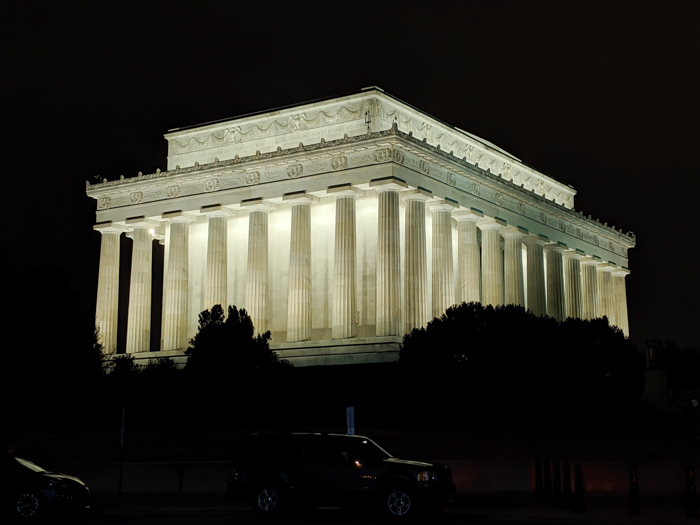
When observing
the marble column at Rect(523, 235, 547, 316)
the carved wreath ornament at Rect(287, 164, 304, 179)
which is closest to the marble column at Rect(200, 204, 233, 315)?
the carved wreath ornament at Rect(287, 164, 304, 179)

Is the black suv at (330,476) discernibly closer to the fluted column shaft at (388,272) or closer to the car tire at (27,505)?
the car tire at (27,505)

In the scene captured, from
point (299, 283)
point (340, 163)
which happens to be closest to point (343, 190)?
point (340, 163)

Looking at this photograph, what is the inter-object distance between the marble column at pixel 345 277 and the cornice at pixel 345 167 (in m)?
3.25

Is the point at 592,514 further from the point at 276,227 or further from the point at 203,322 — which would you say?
the point at 276,227

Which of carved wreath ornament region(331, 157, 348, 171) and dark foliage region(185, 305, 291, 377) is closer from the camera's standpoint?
dark foliage region(185, 305, 291, 377)

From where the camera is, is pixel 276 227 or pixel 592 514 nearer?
pixel 592 514

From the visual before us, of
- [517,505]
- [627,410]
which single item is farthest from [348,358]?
[517,505]

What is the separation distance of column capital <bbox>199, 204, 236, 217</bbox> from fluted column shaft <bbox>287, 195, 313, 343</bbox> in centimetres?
737

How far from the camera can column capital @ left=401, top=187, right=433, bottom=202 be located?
74.8m

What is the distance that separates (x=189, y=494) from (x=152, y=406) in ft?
84.0

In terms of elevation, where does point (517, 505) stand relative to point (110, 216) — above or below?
below

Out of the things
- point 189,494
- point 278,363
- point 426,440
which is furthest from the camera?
point 278,363

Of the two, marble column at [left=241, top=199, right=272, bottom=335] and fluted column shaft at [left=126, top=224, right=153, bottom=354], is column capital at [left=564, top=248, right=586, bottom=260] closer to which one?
marble column at [left=241, top=199, right=272, bottom=335]

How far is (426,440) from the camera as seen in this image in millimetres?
49938
